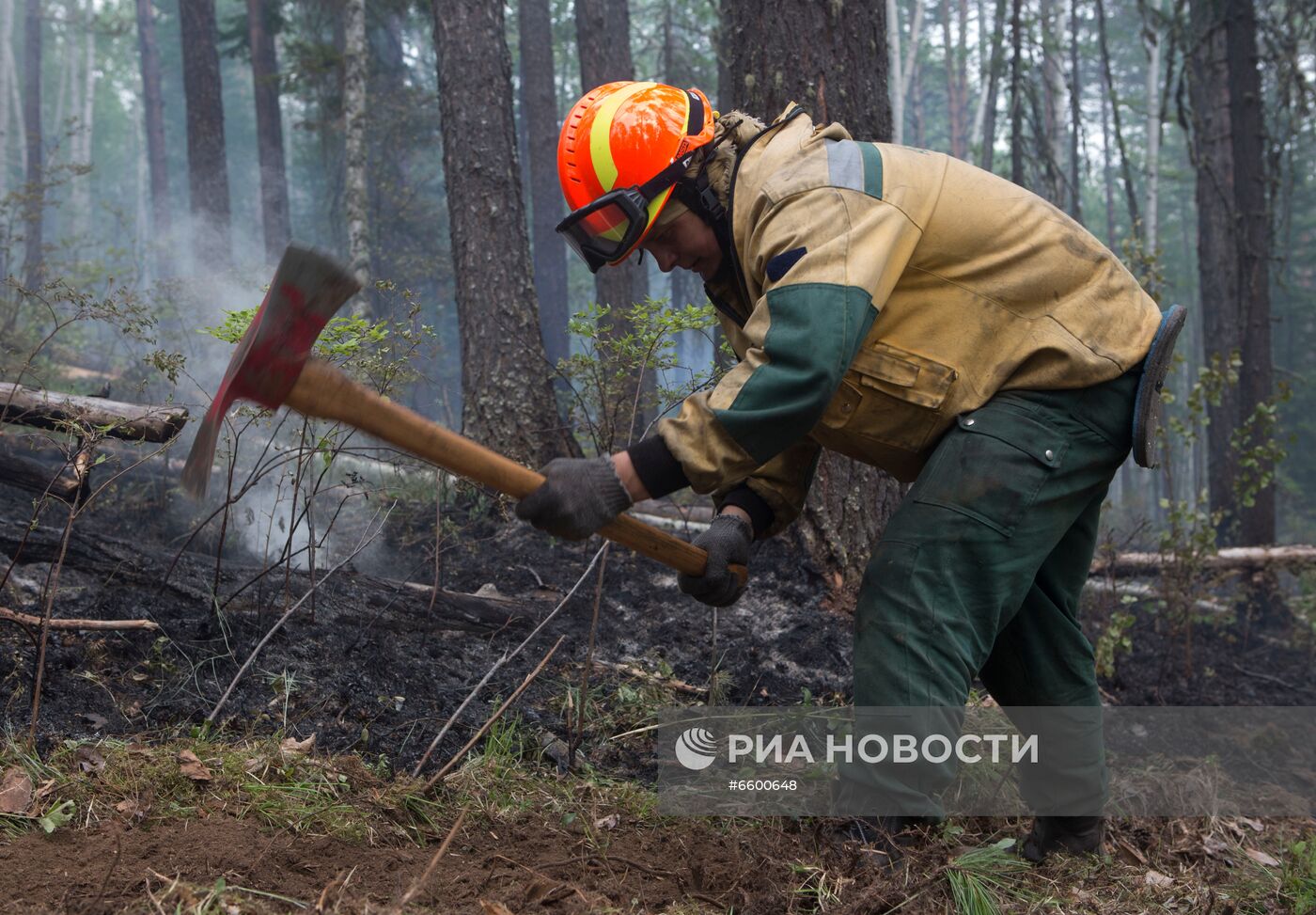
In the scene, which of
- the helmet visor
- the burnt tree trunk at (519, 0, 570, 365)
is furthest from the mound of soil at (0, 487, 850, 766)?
the burnt tree trunk at (519, 0, 570, 365)

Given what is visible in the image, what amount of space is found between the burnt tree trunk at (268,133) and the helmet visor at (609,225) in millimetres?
17049

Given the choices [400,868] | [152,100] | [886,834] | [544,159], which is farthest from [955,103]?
[400,868]

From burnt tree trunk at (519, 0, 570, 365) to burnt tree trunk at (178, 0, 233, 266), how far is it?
499 cm

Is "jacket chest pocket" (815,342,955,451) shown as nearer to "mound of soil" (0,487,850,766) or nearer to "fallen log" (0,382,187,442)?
"mound of soil" (0,487,850,766)

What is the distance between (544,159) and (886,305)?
49.9 ft

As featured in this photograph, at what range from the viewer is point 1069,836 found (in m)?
3.02

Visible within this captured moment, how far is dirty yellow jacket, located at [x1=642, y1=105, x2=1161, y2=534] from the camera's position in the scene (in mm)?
2328

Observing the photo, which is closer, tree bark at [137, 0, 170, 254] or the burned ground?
the burned ground

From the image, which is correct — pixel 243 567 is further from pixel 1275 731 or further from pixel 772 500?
pixel 1275 731

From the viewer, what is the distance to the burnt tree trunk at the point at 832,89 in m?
4.63

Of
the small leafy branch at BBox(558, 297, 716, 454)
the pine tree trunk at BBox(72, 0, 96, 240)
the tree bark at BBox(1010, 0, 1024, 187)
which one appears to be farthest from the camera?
the pine tree trunk at BBox(72, 0, 96, 240)

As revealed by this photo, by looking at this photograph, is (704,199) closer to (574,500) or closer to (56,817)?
(574,500)

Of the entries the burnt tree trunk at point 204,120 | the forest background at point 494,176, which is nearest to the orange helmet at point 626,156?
the forest background at point 494,176

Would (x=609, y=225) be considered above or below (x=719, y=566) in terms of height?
above
